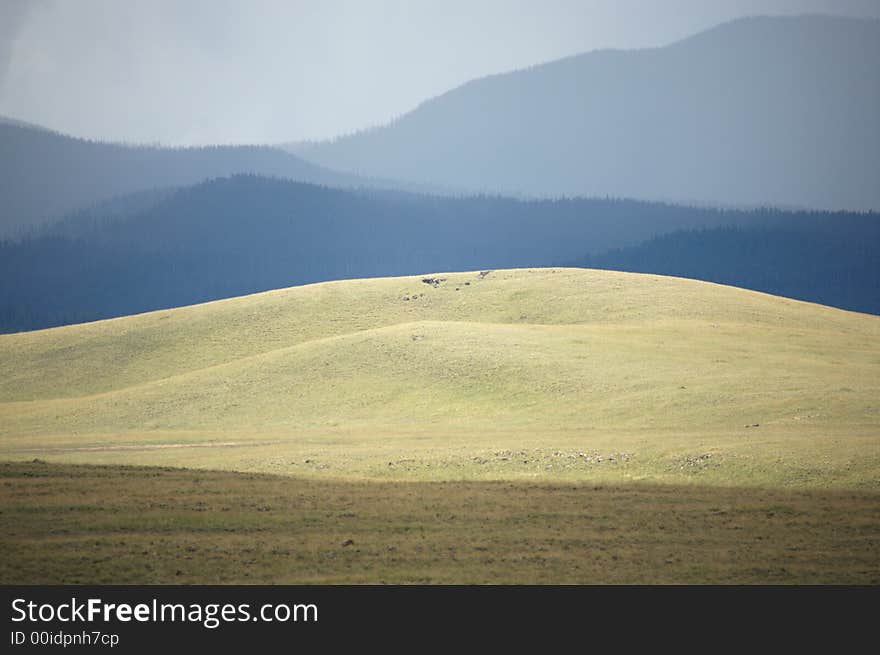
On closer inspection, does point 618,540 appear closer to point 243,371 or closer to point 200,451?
point 200,451

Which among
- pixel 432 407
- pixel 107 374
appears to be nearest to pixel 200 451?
pixel 432 407

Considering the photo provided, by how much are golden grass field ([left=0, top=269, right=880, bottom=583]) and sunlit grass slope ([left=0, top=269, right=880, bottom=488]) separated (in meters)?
0.25

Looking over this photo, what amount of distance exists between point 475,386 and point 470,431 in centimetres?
1069

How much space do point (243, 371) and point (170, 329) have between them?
1083 inches

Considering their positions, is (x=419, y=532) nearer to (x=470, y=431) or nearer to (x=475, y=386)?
(x=470, y=431)

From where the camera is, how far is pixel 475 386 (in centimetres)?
6172

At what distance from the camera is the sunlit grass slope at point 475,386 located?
130ft

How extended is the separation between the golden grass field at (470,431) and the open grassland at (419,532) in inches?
4.9
